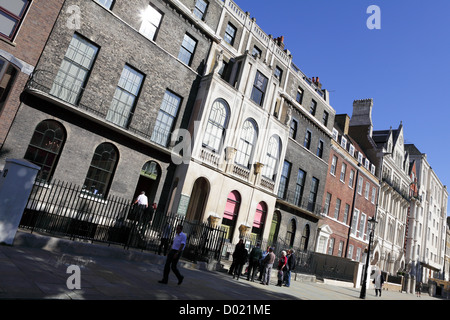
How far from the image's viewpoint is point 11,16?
40.3ft

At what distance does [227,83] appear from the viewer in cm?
1873

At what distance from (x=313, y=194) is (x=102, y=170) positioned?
1883 cm

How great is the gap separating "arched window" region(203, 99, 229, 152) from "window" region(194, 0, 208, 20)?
5.59m

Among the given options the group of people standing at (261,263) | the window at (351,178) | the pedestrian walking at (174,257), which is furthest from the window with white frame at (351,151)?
the pedestrian walking at (174,257)

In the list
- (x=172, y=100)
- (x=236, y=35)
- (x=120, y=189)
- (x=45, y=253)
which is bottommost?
(x=45, y=253)

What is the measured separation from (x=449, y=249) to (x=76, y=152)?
8177cm

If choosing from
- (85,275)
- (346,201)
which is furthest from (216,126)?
(346,201)

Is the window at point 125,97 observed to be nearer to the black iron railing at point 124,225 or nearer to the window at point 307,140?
the black iron railing at point 124,225

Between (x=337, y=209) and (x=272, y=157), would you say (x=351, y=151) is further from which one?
(x=272, y=157)

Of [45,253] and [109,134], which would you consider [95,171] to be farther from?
[45,253]

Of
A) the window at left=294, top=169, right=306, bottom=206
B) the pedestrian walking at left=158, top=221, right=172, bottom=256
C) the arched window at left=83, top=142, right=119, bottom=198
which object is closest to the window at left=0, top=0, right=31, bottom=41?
the arched window at left=83, top=142, right=119, bottom=198

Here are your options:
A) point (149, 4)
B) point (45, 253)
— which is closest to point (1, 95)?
point (45, 253)

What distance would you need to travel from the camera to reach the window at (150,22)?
53.8ft

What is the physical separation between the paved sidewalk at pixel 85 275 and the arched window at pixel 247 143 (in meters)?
9.67
